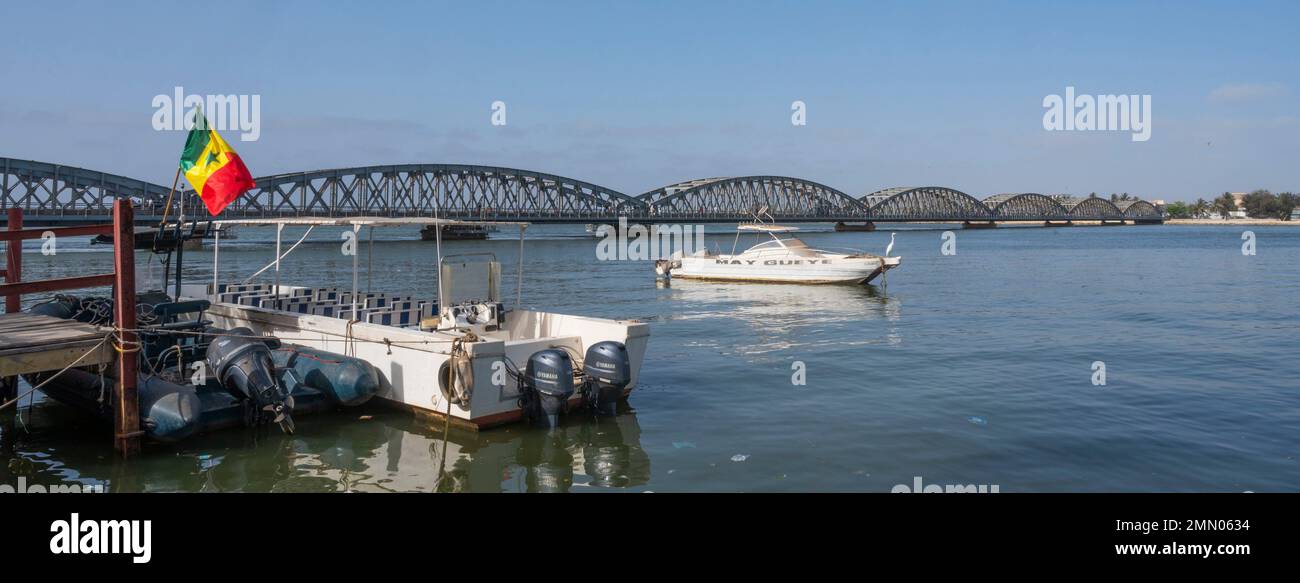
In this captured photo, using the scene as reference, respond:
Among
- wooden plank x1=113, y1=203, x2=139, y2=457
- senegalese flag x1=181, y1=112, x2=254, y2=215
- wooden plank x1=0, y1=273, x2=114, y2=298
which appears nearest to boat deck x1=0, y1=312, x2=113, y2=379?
wooden plank x1=113, y1=203, x2=139, y2=457

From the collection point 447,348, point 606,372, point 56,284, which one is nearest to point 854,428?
point 606,372

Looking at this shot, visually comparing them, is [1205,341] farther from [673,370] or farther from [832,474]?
[832,474]

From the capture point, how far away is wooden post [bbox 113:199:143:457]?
11445 millimetres

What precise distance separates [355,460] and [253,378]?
2.23 m

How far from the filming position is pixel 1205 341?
23.7 m

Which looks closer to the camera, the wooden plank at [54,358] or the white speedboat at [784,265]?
the wooden plank at [54,358]

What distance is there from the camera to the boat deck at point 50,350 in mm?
11359

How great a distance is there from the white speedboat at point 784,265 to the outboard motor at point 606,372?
101ft

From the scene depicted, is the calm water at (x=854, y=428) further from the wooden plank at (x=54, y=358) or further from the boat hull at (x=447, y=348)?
the wooden plank at (x=54, y=358)

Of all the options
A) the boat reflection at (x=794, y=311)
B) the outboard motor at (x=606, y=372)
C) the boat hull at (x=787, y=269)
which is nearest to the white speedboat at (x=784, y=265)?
the boat hull at (x=787, y=269)

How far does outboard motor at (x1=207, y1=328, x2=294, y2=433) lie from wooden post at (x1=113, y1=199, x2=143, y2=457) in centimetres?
135
